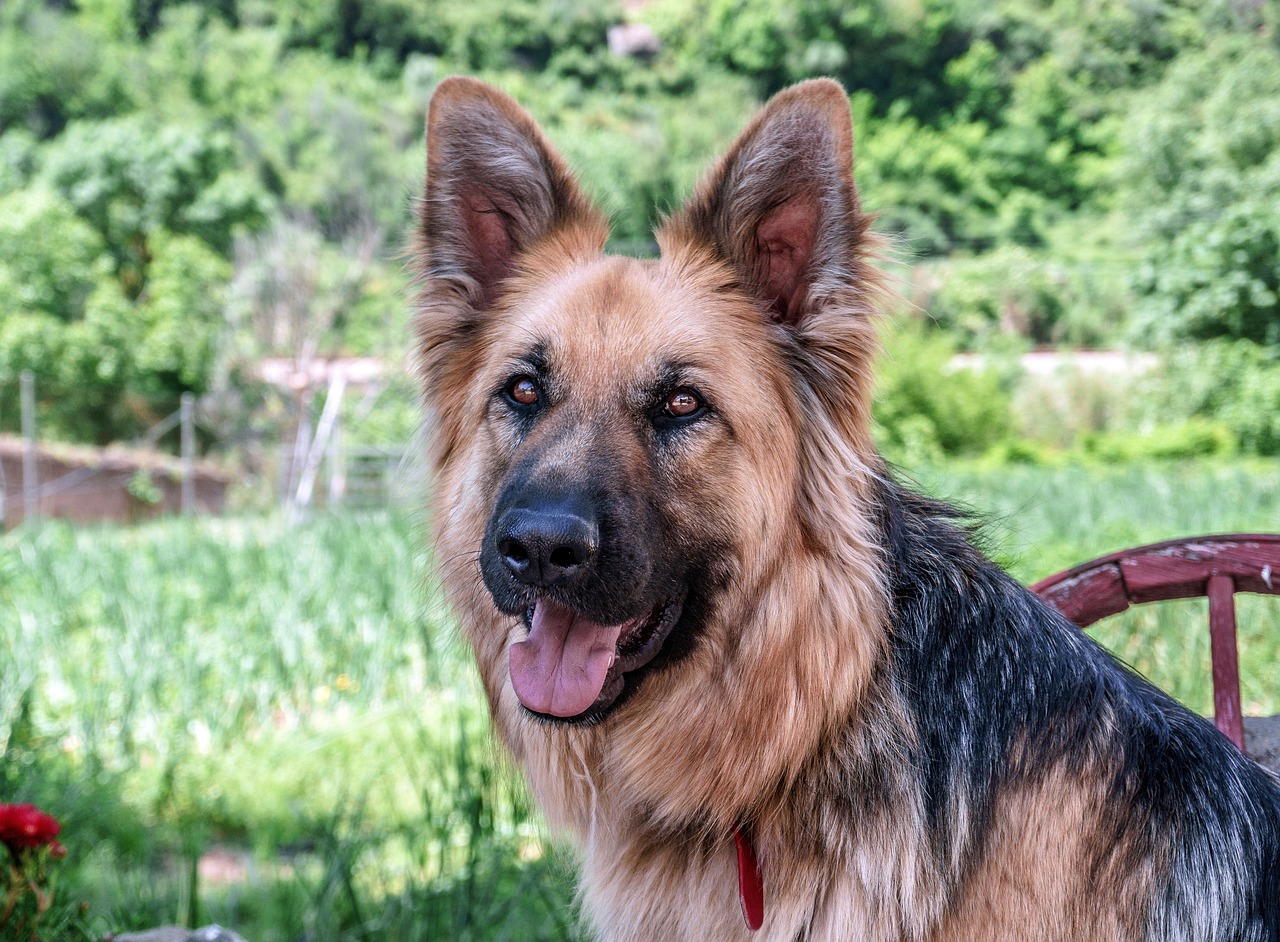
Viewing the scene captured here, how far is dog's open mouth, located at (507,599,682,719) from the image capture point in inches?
85.4

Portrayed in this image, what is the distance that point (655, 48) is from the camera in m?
56.0

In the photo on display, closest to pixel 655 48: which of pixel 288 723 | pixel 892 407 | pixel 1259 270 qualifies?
pixel 892 407

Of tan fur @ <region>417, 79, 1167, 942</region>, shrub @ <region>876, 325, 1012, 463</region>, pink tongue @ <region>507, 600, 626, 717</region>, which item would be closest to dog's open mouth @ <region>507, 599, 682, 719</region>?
pink tongue @ <region>507, 600, 626, 717</region>

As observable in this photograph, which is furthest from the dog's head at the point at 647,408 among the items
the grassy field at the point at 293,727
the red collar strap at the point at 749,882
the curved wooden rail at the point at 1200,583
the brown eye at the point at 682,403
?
the curved wooden rail at the point at 1200,583

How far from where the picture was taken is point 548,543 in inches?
78.4

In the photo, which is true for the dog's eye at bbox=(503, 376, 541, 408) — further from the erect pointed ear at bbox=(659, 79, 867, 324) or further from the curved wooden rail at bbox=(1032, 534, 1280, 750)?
the curved wooden rail at bbox=(1032, 534, 1280, 750)

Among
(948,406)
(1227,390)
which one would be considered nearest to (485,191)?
(1227,390)

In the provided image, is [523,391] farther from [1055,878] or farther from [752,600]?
[1055,878]

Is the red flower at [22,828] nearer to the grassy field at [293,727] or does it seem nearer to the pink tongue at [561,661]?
the grassy field at [293,727]

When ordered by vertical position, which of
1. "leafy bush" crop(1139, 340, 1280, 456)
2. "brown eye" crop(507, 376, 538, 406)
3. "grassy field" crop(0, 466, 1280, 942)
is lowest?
"grassy field" crop(0, 466, 1280, 942)

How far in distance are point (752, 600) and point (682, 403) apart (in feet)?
1.52

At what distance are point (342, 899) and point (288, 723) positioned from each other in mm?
2313

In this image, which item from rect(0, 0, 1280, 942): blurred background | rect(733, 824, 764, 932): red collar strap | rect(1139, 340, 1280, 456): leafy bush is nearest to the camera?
rect(733, 824, 764, 932): red collar strap

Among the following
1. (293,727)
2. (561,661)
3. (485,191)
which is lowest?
(293,727)
